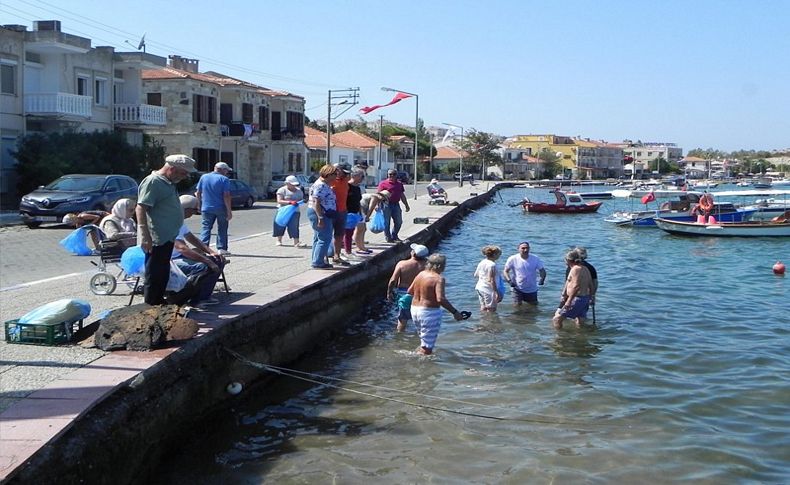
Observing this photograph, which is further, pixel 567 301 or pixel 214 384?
pixel 567 301

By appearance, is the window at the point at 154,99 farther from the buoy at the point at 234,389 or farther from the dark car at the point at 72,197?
the buoy at the point at 234,389

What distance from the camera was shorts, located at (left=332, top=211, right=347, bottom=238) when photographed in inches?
513

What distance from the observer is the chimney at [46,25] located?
110 feet

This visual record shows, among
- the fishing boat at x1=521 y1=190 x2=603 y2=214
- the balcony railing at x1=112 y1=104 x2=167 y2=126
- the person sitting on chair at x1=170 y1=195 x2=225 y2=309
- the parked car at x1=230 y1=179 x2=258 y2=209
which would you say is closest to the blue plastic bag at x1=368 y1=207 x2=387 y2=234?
the person sitting on chair at x1=170 y1=195 x2=225 y2=309

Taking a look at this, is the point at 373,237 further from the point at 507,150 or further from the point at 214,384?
the point at 507,150

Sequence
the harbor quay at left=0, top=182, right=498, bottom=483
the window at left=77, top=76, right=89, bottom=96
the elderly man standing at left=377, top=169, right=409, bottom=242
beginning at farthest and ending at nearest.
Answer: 1. the window at left=77, top=76, right=89, bottom=96
2. the elderly man standing at left=377, top=169, right=409, bottom=242
3. the harbor quay at left=0, top=182, right=498, bottom=483

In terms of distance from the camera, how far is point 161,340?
725cm

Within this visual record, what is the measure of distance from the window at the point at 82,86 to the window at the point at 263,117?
707 inches

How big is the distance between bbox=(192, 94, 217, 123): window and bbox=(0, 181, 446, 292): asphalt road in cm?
2088

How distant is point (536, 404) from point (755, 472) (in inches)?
95.0

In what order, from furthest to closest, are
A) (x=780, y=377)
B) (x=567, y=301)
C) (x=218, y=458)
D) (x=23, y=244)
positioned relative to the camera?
(x=23, y=244), (x=567, y=301), (x=780, y=377), (x=218, y=458)

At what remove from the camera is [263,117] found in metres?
53.6

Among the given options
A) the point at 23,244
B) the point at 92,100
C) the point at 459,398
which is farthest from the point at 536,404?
the point at 92,100

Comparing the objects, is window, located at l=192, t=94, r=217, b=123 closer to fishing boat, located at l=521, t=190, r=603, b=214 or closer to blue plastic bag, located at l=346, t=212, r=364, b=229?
fishing boat, located at l=521, t=190, r=603, b=214
